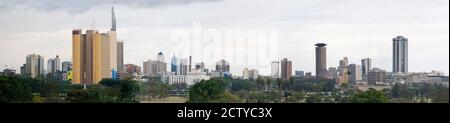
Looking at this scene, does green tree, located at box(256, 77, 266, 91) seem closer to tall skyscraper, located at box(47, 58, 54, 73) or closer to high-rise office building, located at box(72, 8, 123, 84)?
high-rise office building, located at box(72, 8, 123, 84)

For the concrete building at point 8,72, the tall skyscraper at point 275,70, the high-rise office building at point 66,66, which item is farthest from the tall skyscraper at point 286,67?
the concrete building at point 8,72

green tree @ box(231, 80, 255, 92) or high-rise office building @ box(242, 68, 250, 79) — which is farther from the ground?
high-rise office building @ box(242, 68, 250, 79)

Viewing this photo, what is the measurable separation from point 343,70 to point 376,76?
0.40 ft

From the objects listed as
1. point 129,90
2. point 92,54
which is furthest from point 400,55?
point 92,54

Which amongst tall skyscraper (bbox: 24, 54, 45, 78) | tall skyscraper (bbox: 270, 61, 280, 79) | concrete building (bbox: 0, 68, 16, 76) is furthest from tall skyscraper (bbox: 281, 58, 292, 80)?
concrete building (bbox: 0, 68, 16, 76)

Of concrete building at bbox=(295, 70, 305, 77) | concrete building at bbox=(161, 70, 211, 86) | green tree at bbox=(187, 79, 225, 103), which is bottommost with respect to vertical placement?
green tree at bbox=(187, 79, 225, 103)

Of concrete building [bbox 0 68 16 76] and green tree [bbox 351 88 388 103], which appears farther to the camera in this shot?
concrete building [bbox 0 68 16 76]

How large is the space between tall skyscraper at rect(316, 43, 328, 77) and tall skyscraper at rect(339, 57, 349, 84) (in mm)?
56

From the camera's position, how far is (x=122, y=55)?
3178mm

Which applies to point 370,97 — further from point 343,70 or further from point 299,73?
point 299,73

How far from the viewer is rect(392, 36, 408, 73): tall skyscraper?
3115 mm

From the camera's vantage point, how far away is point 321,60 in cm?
315
